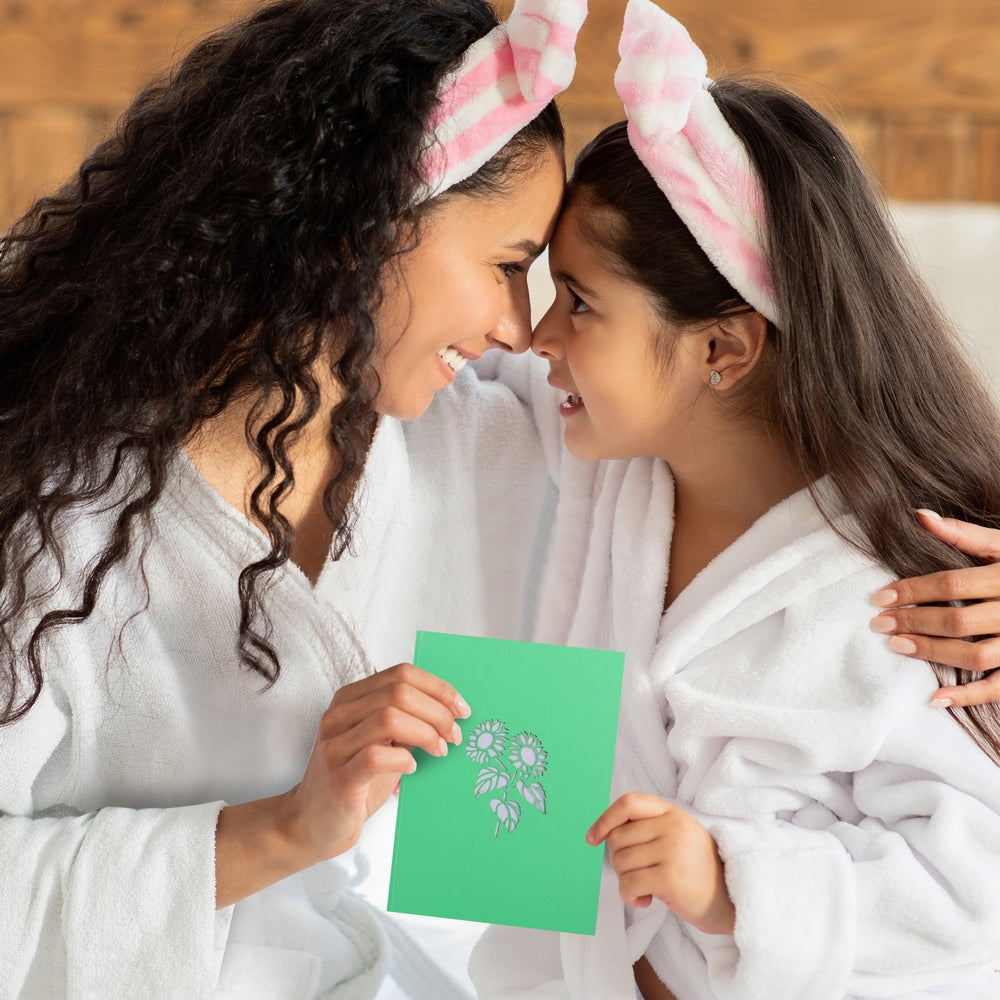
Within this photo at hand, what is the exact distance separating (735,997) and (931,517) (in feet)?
1.53

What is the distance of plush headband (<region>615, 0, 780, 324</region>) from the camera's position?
104cm

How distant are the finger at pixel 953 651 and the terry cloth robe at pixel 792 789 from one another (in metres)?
0.01

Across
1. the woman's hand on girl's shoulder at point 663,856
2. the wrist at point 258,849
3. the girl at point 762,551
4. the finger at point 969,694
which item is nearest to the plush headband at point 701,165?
the girl at point 762,551

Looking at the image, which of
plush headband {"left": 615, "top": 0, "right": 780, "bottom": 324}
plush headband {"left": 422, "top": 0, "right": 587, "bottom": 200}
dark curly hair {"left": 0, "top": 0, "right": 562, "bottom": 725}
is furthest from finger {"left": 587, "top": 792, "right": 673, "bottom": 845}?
plush headband {"left": 422, "top": 0, "right": 587, "bottom": 200}

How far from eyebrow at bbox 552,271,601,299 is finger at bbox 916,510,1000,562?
378 mm

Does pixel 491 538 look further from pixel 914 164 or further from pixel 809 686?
pixel 914 164

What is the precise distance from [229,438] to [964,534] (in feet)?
2.40

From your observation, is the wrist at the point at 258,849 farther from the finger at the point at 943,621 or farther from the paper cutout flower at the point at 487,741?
the finger at the point at 943,621

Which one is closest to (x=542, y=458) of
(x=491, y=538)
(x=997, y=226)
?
(x=491, y=538)

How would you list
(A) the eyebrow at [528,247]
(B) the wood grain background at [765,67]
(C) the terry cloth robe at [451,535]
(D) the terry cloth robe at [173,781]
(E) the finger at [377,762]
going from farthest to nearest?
(B) the wood grain background at [765,67], (C) the terry cloth robe at [451,535], (A) the eyebrow at [528,247], (D) the terry cloth robe at [173,781], (E) the finger at [377,762]

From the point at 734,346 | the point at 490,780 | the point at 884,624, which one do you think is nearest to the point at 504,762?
the point at 490,780

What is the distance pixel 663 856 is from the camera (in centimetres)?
92

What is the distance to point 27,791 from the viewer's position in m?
1.05

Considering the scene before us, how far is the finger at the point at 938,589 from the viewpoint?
1030 mm
